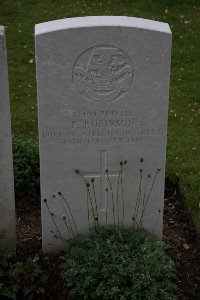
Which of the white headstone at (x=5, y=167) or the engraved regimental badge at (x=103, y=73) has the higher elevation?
the engraved regimental badge at (x=103, y=73)

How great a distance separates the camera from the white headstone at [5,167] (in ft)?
14.0

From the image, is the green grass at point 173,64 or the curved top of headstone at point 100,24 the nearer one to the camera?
the curved top of headstone at point 100,24

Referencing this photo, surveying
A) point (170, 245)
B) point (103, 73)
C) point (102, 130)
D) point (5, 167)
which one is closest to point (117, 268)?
point (170, 245)

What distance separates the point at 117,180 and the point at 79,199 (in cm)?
36

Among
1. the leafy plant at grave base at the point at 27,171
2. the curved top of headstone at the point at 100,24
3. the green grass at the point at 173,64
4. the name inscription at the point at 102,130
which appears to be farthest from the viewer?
the green grass at the point at 173,64

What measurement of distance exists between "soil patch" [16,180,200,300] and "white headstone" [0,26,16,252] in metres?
0.23

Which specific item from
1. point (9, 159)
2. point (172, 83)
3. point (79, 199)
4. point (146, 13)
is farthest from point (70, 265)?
point (146, 13)

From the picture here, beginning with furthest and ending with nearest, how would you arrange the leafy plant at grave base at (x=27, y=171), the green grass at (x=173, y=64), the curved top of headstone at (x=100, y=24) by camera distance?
the green grass at (x=173, y=64)
the leafy plant at grave base at (x=27, y=171)
the curved top of headstone at (x=100, y=24)

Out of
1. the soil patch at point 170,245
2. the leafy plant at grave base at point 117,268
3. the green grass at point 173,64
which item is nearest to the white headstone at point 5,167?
the soil patch at point 170,245

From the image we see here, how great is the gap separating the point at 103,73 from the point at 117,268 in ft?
4.90

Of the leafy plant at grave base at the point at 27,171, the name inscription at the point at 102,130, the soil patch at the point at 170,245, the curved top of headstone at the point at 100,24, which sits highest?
the curved top of headstone at the point at 100,24

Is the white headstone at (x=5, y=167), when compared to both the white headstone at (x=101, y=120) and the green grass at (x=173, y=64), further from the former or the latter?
the green grass at (x=173, y=64)

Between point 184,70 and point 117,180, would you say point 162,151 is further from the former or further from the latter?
point 184,70

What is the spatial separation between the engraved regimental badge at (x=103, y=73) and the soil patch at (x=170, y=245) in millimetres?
1479
